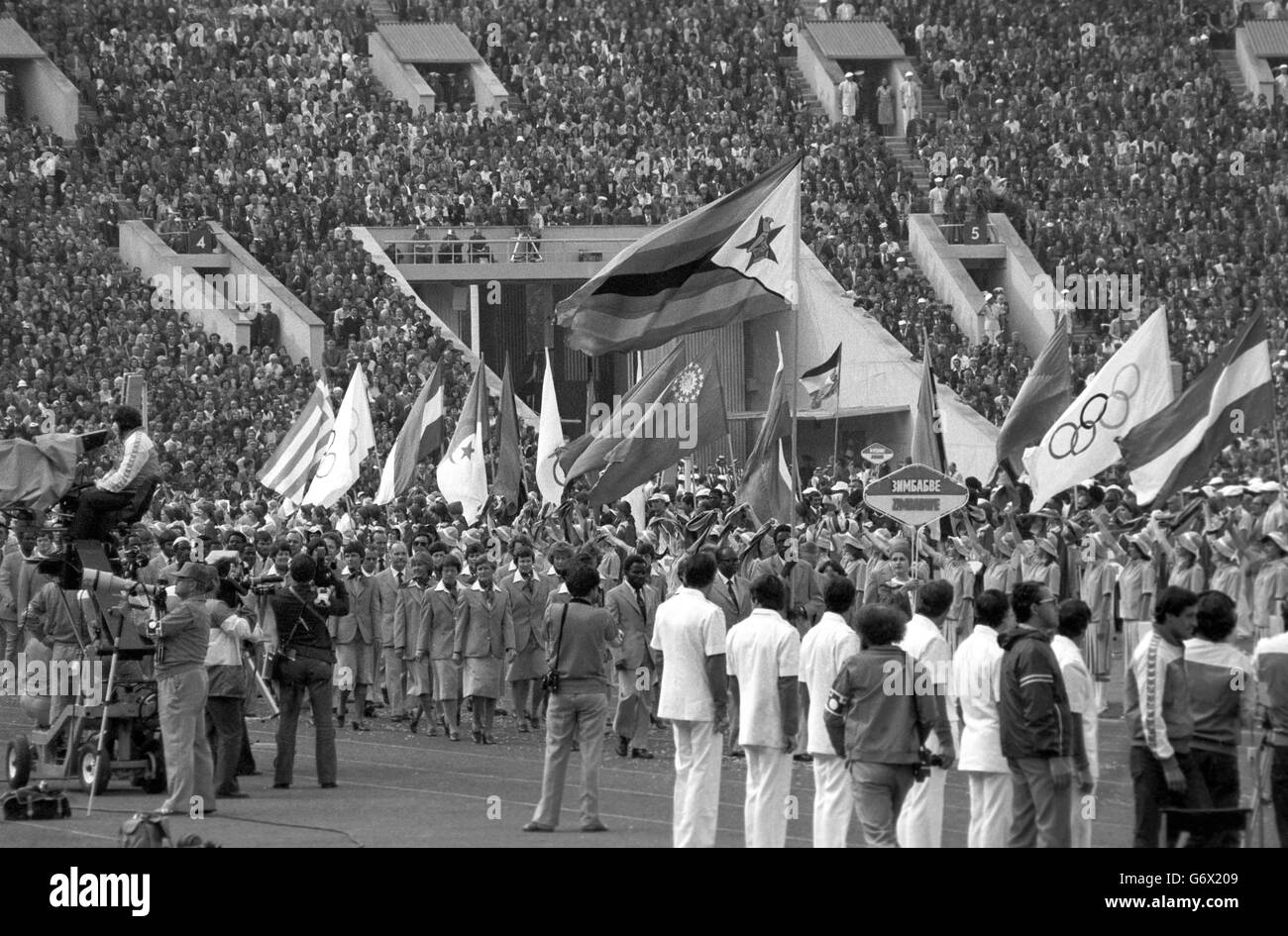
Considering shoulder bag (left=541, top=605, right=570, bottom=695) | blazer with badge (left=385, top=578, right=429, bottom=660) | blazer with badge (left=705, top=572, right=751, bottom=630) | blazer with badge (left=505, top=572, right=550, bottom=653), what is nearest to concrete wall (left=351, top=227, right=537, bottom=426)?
blazer with badge (left=385, top=578, right=429, bottom=660)

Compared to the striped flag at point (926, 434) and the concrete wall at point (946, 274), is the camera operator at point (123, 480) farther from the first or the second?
the concrete wall at point (946, 274)

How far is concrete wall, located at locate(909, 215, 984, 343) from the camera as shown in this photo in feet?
150

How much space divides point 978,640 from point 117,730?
7.00 m

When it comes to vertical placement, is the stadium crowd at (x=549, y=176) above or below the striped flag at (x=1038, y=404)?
above

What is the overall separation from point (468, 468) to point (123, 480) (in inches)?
448

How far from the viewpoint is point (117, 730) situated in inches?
685

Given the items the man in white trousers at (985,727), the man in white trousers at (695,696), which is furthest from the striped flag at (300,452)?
the man in white trousers at (985,727)

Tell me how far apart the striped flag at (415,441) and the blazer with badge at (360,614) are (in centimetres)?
713

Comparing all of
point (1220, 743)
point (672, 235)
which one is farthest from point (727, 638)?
point (672, 235)

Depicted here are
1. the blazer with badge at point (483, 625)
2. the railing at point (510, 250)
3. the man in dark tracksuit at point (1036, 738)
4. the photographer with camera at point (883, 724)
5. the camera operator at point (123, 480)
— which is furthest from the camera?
the railing at point (510, 250)

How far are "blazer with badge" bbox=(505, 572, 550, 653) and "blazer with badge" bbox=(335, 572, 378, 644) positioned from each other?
140 cm

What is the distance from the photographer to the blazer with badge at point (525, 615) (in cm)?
2123

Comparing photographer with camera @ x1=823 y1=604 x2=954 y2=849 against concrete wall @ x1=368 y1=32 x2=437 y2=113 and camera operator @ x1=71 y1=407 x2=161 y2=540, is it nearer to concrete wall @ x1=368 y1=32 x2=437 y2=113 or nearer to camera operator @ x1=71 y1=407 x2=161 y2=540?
camera operator @ x1=71 y1=407 x2=161 y2=540
